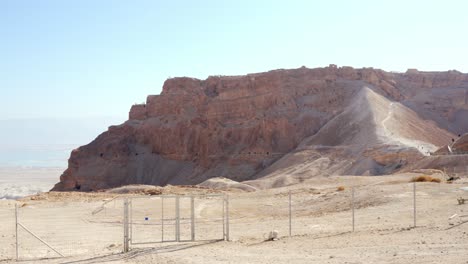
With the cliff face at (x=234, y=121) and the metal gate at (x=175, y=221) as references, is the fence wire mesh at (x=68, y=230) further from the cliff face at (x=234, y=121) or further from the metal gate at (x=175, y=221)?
the cliff face at (x=234, y=121)

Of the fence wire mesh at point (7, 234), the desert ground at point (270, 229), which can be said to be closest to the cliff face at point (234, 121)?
the desert ground at point (270, 229)

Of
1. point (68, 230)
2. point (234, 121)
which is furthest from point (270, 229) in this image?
point (234, 121)

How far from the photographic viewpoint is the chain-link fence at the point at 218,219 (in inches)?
794

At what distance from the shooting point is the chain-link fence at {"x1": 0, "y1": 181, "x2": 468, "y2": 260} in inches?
794

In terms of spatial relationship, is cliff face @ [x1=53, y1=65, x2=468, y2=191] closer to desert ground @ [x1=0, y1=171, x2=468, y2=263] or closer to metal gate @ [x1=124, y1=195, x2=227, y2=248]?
metal gate @ [x1=124, y1=195, x2=227, y2=248]

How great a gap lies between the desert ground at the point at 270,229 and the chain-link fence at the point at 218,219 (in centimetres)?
4

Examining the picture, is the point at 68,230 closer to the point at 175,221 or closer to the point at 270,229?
the point at 175,221

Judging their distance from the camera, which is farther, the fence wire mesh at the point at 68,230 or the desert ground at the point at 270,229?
the fence wire mesh at the point at 68,230

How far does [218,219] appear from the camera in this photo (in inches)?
1115

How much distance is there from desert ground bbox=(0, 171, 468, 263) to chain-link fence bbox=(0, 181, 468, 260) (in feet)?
0.15

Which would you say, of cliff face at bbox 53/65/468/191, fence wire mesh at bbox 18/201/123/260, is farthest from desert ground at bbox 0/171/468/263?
cliff face at bbox 53/65/468/191

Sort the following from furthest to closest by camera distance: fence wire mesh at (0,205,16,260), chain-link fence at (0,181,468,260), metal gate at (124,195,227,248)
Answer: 1. metal gate at (124,195,227,248)
2. chain-link fence at (0,181,468,260)
3. fence wire mesh at (0,205,16,260)

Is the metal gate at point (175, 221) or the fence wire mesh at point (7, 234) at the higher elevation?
the metal gate at point (175, 221)

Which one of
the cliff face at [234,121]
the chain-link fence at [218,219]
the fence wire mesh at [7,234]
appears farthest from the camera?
the cliff face at [234,121]
